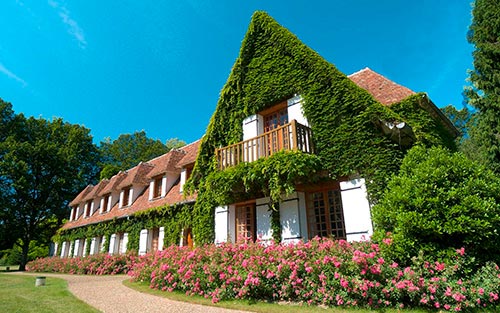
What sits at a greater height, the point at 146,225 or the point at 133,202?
the point at 133,202

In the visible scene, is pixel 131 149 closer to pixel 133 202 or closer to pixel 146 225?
pixel 133 202

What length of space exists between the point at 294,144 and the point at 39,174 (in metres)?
31.9

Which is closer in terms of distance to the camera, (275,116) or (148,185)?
(275,116)

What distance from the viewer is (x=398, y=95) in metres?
9.73

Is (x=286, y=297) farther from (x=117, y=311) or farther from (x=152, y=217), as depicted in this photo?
(x=152, y=217)

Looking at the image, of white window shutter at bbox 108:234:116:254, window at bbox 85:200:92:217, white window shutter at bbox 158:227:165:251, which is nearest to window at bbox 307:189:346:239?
white window shutter at bbox 158:227:165:251

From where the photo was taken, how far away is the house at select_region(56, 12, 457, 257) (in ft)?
27.7

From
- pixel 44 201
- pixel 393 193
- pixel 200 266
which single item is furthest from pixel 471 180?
pixel 44 201

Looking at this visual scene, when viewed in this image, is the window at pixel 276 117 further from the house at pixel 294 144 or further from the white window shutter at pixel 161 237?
the white window shutter at pixel 161 237

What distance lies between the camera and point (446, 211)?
5.60 m

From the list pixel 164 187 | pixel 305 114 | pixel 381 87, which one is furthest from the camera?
pixel 164 187

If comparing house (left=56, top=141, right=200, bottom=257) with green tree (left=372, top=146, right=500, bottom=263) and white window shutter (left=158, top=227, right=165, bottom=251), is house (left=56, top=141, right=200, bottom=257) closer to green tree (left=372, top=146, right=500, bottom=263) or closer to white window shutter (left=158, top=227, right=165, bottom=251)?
white window shutter (left=158, top=227, right=165, bottom=251)

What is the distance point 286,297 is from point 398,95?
24.0 feet

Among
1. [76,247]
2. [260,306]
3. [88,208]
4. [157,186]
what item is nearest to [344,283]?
[260,306]
